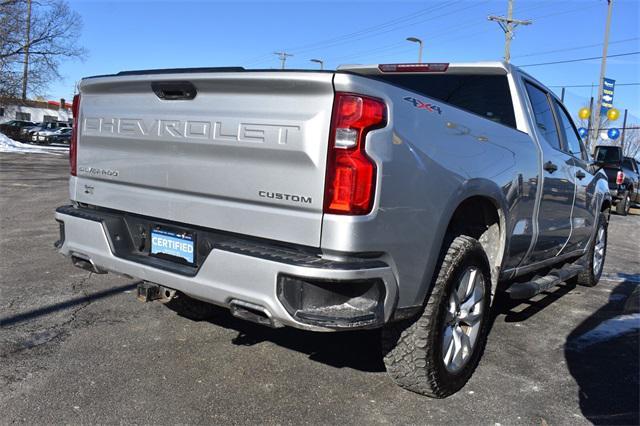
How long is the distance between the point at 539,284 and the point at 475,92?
159 cm

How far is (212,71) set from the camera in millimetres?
2990

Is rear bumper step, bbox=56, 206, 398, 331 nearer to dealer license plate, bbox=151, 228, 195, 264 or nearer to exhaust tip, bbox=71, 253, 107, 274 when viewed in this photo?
dealer license plate, bbox=151, 228, 195, 264

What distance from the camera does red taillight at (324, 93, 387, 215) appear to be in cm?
250

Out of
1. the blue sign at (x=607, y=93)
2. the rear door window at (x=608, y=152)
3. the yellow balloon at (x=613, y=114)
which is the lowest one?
the rear door window at (x=608, y=152)

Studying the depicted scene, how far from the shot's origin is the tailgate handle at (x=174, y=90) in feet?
9.94

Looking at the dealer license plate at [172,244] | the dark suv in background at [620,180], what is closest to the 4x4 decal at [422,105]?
the dealer license plate at [172,244]

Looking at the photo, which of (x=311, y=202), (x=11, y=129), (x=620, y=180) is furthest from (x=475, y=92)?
(x=11, y=129)

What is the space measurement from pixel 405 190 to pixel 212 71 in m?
1.21

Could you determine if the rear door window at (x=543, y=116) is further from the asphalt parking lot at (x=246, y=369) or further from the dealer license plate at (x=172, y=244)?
the dealer license plate at (x=172, y=244)

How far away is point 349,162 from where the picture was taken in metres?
2.50

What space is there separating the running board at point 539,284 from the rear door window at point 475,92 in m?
1.22

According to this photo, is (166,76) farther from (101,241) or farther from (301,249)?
(301,249)

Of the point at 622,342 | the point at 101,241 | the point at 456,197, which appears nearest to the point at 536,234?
the point at 622,342

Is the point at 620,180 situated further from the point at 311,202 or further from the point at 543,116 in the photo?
the point at 311,202
